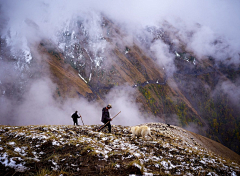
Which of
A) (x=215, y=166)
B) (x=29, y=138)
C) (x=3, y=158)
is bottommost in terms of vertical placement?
(x=215, y=166)

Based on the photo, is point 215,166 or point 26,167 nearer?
point 26,167

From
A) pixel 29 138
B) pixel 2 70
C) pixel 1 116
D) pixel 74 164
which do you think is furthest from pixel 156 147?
pixel 2 70

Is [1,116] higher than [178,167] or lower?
higher

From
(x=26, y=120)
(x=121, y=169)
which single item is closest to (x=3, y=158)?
(x=121, y=169)

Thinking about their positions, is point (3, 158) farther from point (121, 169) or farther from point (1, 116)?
point (1, 116)

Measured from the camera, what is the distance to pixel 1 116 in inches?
6767

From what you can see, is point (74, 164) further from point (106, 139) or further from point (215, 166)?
point (215, 166)

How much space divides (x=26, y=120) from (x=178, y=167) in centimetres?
21456

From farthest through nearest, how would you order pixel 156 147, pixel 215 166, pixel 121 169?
1. pixel 156 147
2. pixel 215 166
3. pixel 121 169

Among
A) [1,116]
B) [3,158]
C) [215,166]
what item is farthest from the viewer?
[1,116]

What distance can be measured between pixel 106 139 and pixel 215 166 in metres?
7.51

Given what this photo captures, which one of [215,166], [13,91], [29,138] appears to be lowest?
[215,166]

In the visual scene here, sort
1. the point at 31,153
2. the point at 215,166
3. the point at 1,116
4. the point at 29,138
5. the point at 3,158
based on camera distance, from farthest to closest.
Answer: the point at 1,116
the point at 29,138
the point at 215,166
the point at 31,153
the point at 3,158

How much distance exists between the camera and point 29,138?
29.5 ft
